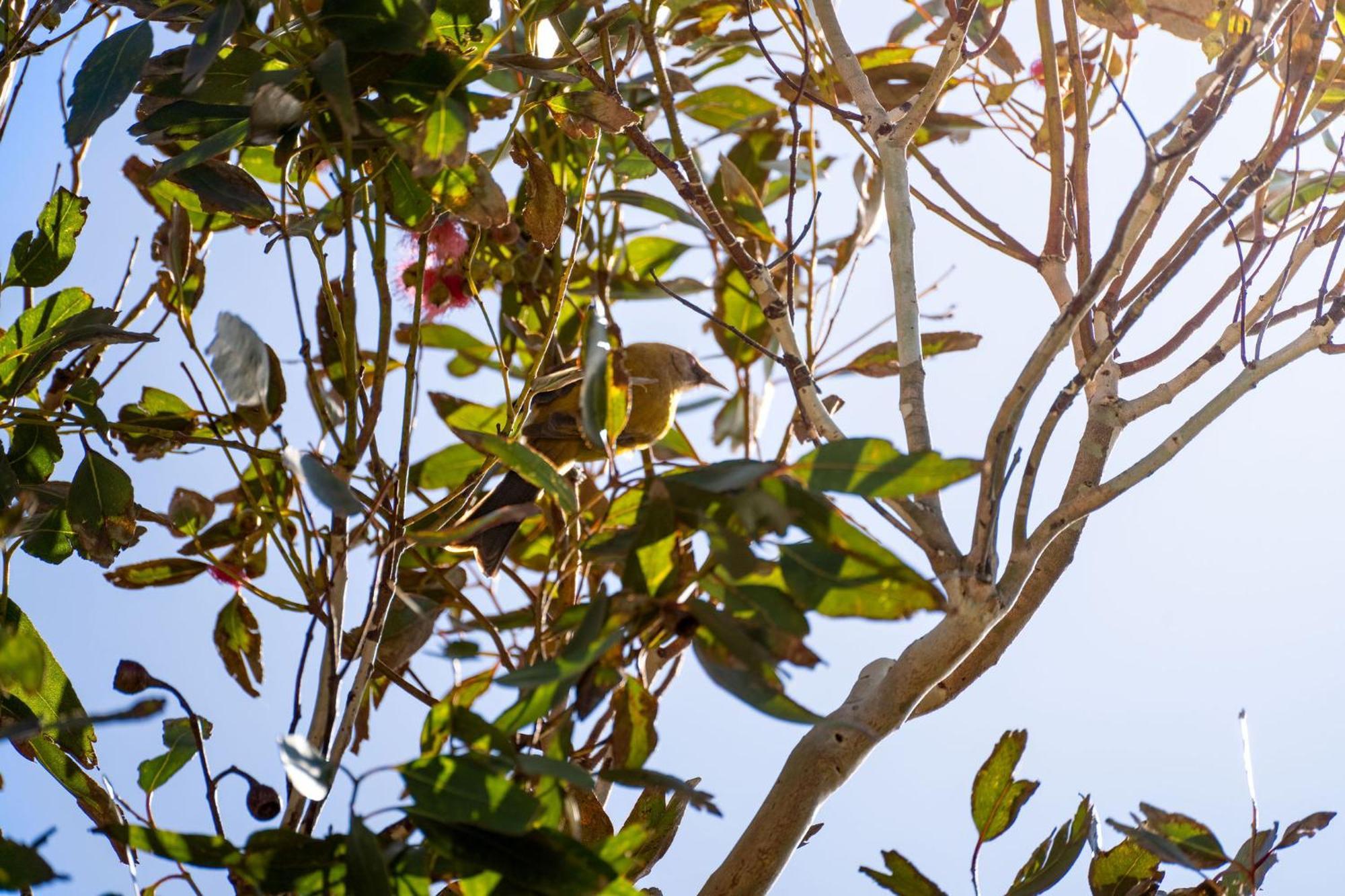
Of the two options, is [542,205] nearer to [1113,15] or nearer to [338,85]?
[338,85]

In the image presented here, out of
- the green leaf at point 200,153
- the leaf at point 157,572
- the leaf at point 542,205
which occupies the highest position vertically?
the leaf at point 542,205

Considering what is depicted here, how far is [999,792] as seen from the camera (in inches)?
40.5

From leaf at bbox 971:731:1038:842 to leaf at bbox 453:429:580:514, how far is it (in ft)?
1.66

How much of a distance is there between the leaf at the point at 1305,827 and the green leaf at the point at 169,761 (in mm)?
934

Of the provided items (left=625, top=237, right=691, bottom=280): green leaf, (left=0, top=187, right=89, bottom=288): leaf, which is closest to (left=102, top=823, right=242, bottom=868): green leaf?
(left=0, top=187, right=89, bottom=288): leaf

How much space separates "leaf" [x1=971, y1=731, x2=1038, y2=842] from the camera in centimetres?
102

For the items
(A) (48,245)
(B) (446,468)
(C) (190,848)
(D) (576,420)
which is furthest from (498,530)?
(C) (190,848)

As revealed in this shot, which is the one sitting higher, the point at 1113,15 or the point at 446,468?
the point at 1113,15

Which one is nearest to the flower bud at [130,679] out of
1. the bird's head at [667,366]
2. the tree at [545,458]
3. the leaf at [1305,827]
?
the tree at [545,458]

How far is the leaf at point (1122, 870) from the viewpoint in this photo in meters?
1.04

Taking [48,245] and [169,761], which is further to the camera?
[48,245]

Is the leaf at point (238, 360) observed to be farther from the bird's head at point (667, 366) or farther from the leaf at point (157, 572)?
the bird's head at point (667, 366)

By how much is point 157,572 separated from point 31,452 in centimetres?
22

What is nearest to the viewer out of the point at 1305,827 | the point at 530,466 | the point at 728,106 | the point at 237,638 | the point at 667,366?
the point at 530,466
